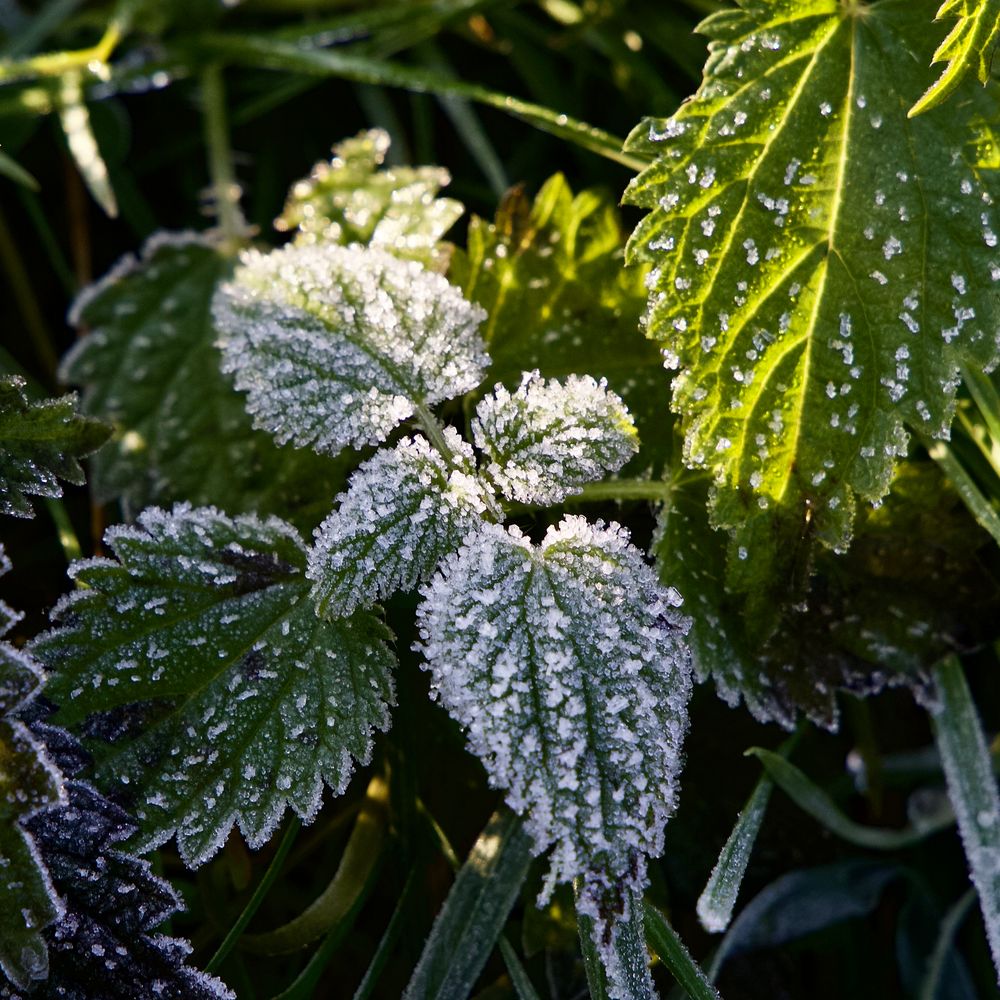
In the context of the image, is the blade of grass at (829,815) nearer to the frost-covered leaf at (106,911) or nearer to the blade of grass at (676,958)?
the blade of grass at (676,958)

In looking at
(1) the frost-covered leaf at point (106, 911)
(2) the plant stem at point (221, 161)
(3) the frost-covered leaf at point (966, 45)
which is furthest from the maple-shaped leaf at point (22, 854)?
(3) the frost-covered leaf at point (966, 45)

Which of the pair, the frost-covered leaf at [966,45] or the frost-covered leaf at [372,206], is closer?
the frost-covered leaf at [966,45]

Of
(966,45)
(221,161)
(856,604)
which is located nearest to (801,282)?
(966,45)

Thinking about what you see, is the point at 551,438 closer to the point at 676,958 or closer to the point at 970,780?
the point at 676,958

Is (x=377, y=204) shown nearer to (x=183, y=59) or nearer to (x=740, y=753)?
(x=183, y=59)

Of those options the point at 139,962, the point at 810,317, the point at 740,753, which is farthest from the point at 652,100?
the point at 139,962

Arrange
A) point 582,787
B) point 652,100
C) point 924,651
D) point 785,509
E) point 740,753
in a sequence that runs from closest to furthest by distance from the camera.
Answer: point 582,787
point 785,509
point 924,651
point 740,753
point 652,100
